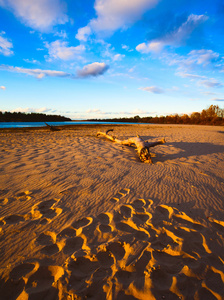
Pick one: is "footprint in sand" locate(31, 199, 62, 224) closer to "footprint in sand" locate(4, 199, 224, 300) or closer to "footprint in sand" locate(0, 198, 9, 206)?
"footprint in sand" locate(4, 199, 224, 300)

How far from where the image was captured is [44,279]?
1.28 metres

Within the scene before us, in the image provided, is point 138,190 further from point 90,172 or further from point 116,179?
point 90,172

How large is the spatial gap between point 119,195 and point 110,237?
37.3 inches

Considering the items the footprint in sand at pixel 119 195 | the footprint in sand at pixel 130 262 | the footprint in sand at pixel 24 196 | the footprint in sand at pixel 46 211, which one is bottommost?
the footprint in sand at pixel 130 262

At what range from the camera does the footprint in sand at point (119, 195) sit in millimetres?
2461

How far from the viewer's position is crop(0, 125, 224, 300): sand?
1230mm

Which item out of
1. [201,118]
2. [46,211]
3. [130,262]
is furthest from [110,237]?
[201,118]

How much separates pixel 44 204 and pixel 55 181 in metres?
0.77

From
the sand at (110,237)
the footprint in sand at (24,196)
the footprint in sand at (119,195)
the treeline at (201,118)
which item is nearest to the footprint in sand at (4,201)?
the sand at (110,237)

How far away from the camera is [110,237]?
1.71 metres

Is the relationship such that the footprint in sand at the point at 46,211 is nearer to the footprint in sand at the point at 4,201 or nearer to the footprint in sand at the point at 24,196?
the footprint in sand at the point at 24,196

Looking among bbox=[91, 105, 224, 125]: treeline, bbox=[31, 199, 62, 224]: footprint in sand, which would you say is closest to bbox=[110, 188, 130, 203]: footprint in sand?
bbox=[31, 199, 62, 224]: footprint in sand

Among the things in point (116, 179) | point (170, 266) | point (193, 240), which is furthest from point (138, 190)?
point (170, 266)

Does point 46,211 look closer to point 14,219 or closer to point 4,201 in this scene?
point 14,219
